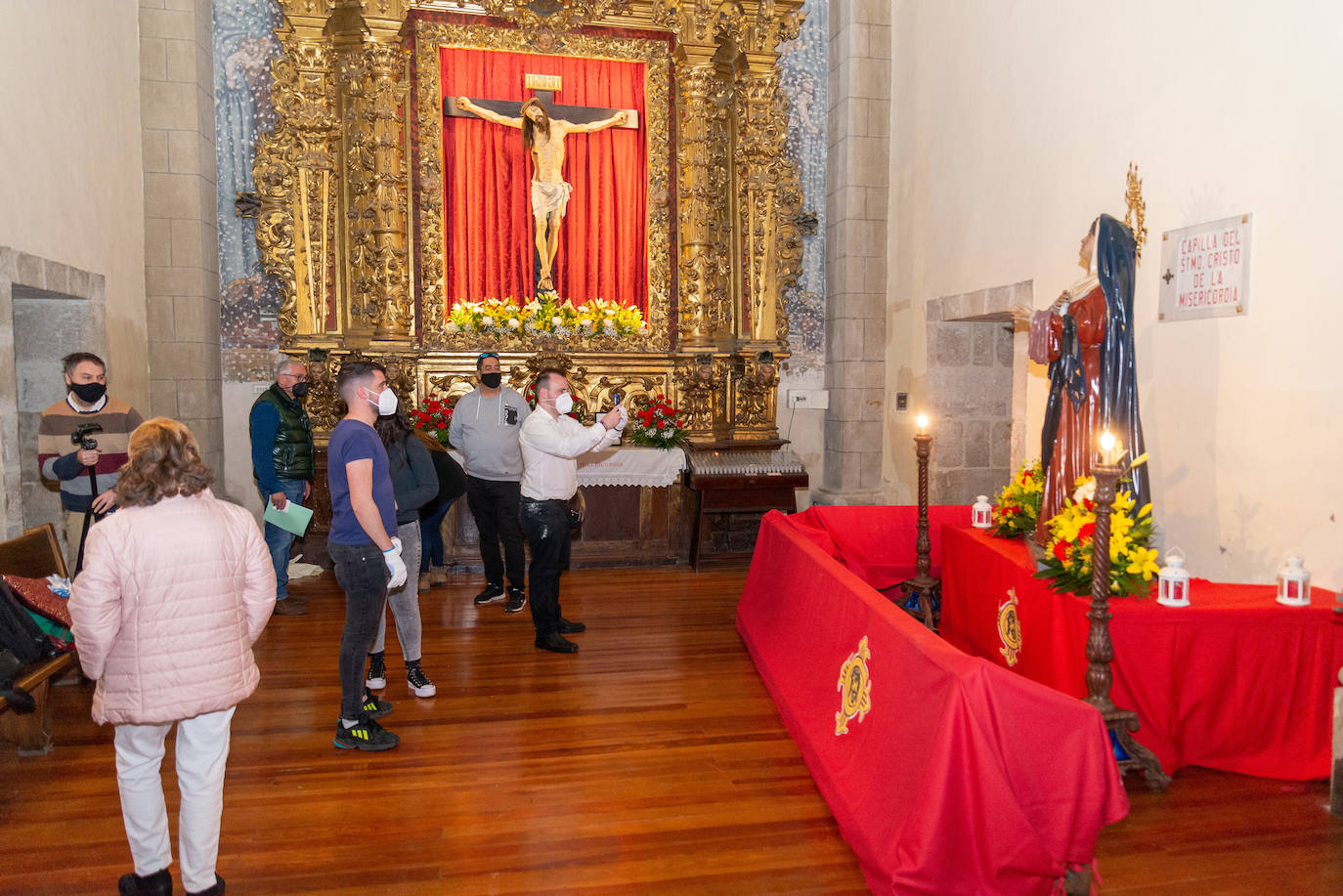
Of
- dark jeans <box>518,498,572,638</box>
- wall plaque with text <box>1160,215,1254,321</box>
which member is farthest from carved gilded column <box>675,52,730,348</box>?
wall plaque with text <box>1160,215,1254,321</box>

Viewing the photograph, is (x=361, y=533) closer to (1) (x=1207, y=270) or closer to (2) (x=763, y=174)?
(1) (x=1207, y=270)

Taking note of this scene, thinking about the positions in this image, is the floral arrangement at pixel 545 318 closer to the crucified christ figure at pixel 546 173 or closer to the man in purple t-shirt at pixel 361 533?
the crucified christ figure at pixel 546 173

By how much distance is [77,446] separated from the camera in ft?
16.0

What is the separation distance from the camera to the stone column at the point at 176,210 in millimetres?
7211

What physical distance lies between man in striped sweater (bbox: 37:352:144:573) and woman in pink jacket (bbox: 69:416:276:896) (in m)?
2.49

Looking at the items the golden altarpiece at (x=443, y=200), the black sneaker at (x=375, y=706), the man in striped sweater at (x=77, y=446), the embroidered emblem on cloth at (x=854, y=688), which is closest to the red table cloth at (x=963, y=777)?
the embroidered emblem on cloth at (x=854, y=688)

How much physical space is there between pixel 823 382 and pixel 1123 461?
16.4 feet

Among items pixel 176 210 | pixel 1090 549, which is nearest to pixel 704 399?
pixel 176 210

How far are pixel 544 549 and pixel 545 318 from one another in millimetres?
3496

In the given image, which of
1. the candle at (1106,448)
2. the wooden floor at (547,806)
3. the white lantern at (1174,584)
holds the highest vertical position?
the candle at (1106,448)

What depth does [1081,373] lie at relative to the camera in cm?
440

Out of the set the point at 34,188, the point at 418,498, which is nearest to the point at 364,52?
the point at 34,188

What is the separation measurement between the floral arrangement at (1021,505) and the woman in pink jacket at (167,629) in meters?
3.90

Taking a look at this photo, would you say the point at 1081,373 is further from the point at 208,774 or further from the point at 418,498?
the point at 208,774
